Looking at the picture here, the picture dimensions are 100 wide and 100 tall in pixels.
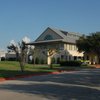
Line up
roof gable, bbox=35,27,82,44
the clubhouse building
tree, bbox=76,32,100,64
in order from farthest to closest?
roof gable, bbox=35,27,82,44 < the clubhouse building < tree, bbox=76,32,100,64

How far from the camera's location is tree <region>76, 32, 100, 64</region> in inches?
2736

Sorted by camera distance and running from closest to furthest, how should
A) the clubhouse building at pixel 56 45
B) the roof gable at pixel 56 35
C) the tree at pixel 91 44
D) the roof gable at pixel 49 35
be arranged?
the tree at pixel 91 44 < the clubhouse building at pixel 56 45 < the roof gable at pixel 56 35 < the roof gable at pixel 49 35

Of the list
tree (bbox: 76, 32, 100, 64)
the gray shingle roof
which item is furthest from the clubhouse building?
tree (bbox: 76, 32, 100, 64)

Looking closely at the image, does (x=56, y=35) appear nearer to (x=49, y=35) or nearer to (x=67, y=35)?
(x=49, y=35)

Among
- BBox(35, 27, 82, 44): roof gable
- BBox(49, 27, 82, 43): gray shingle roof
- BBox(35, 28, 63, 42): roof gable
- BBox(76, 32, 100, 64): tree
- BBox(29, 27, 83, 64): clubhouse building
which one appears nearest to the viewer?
BBox(76, 32, 100, 64): tree

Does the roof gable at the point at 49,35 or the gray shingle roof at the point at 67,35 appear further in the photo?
the roof gable at the point at 49,35

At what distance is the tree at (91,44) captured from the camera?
69.5 metres

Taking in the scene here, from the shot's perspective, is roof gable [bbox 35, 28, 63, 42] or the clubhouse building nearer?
the clubhouse building

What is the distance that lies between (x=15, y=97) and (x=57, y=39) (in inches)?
2537

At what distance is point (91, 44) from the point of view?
229 feet

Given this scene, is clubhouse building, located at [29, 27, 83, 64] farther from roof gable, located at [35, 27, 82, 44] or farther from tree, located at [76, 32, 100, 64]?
tree, located at [76, 32, 100, 64]

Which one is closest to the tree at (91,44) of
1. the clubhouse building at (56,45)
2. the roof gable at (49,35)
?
the clubhouse building at (56,45)

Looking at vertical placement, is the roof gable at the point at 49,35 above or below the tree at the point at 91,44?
above

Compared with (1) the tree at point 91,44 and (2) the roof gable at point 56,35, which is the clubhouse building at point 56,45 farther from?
(1) the tree at point 91,44
